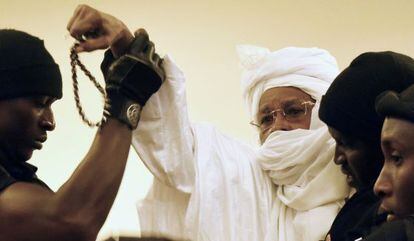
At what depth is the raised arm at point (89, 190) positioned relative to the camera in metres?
1.32

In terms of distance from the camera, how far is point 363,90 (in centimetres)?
166

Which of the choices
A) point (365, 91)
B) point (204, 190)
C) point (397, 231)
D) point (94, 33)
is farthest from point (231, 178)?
point (397, 231)

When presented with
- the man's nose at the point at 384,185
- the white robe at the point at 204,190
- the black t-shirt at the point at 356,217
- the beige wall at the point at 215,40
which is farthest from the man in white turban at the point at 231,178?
the beige wall at the point at 215,40

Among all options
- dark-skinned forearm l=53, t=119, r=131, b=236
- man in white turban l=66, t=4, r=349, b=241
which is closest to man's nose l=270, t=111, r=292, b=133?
man in white turban l=66, t=4, r=349, b=241

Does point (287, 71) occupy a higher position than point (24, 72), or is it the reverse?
point (24, 72)

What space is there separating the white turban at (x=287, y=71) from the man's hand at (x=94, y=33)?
2.49 feet

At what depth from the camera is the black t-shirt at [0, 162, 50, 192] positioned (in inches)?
53.7

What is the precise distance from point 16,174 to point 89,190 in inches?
6.0

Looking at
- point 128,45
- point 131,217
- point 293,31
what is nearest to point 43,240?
point 128,45

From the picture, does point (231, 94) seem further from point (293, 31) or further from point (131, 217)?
point (131, 217)

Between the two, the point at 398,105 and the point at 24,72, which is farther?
the point at 24,72

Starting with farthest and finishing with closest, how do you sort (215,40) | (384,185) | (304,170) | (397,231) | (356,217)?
(215,40), (304,170), (356,217), (384,185), (397,231)

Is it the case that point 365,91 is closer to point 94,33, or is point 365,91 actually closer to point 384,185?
point 384,185

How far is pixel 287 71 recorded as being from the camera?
2213mm
